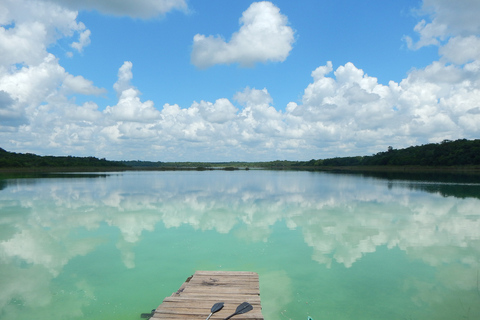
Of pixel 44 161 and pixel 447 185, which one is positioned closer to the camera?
pixel 447 185

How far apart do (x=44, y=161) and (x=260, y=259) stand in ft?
344

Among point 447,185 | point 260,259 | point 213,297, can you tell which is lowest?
point 260,259

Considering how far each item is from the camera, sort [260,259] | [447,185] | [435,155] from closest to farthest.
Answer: [260,259]
[447,185]
[435,155]

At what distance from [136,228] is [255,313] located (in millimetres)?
11202

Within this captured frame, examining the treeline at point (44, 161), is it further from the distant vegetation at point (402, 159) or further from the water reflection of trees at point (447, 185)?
the water reflection of trees at point (447, 185)

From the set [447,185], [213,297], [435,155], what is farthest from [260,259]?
[435,155]

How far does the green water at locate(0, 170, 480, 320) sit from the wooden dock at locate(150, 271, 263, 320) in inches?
42.2

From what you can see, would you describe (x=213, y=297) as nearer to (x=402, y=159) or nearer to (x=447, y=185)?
(x=447, y=185)

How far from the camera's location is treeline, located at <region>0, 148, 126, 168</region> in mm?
84312

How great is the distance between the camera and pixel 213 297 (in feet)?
17.2

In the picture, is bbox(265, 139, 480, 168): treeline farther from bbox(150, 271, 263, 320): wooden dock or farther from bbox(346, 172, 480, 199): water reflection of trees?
bbox(150, 271, 263, 320): wooden dock

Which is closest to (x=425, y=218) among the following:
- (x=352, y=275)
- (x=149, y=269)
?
(x=352, y=275)

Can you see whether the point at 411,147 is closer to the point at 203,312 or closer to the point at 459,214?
the point at 459,214

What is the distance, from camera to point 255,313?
15.4 feet
